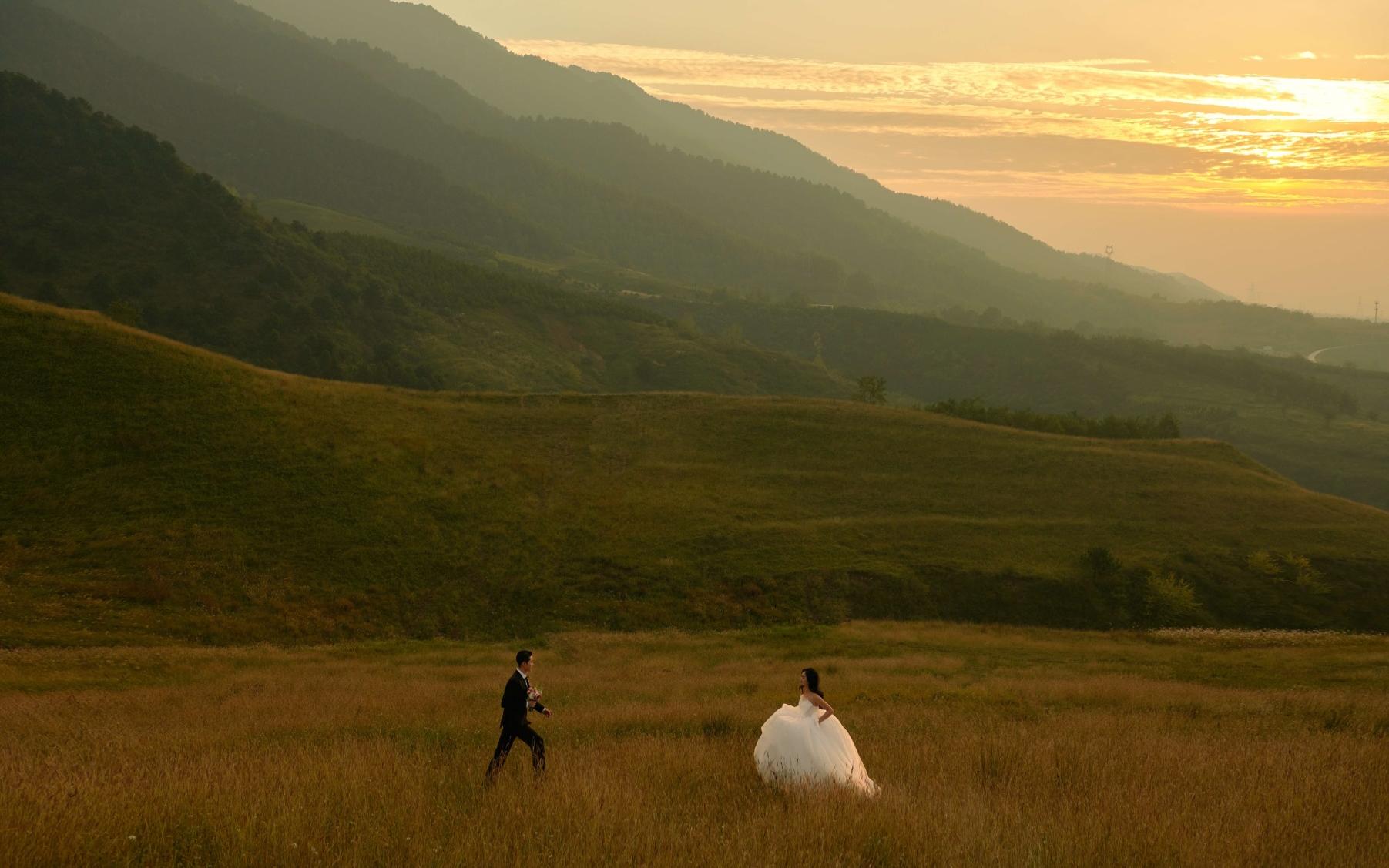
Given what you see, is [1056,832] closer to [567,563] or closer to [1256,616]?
[567,563]

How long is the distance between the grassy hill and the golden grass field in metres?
18.4

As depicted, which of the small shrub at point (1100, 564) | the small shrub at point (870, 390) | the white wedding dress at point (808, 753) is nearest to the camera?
the white wedding dress at point (808, 753)

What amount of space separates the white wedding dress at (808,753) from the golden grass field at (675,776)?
22.5 inches

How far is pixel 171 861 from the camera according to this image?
820 cm

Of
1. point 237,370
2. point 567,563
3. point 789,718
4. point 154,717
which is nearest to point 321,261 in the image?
point 237,370

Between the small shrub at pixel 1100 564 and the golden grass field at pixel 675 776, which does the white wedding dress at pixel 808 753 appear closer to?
the golden grass field at pixel 675 776

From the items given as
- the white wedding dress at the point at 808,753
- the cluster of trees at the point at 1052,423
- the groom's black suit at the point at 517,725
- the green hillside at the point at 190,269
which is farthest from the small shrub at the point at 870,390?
the white wedding dress at the point at 808,753

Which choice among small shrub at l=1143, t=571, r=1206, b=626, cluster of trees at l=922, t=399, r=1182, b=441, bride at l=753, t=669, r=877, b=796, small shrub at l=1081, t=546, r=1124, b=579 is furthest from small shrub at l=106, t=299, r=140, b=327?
bride at l=753, t=669, r=877, b=796

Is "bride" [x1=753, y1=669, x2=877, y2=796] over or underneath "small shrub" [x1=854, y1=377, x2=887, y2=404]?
underneath

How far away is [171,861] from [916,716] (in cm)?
1609

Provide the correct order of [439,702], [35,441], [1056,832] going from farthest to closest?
[35,441] → [439,702] → [1056,832]

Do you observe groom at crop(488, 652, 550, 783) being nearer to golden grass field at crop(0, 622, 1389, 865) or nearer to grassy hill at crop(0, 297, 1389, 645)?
golden grass field at crop(0, 622, 1389, 865)

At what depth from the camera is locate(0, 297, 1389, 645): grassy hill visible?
49375mm

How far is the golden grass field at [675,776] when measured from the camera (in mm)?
8680
